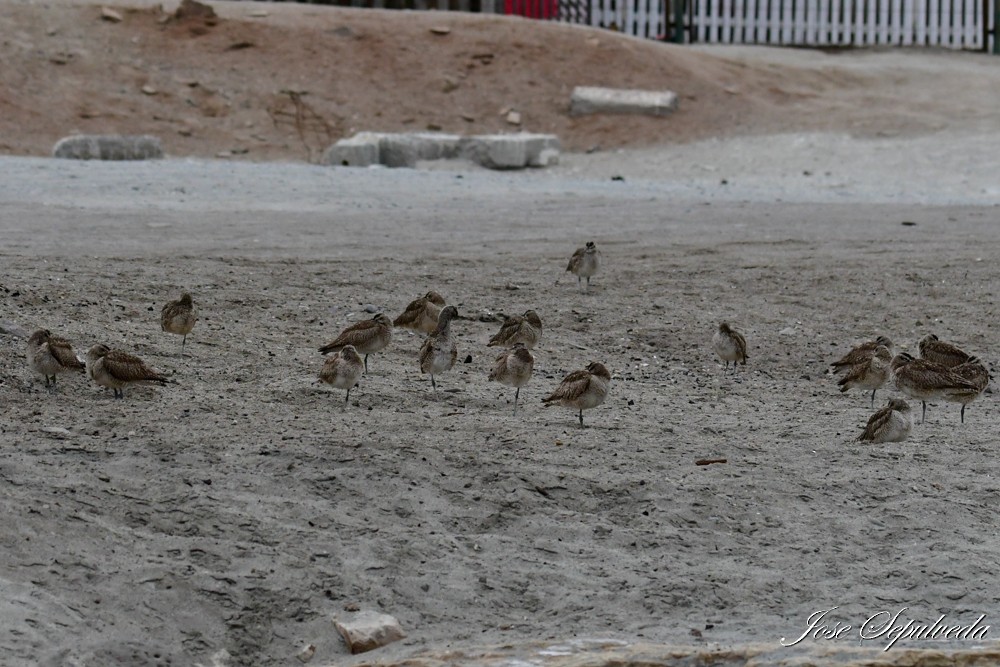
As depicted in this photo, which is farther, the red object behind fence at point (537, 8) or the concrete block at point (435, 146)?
the red object behind fence at point (537, 8)

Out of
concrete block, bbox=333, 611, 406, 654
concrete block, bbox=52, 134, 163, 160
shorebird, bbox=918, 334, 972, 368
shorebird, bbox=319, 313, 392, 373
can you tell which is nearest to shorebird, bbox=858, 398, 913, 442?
shorebird, bbox=918, 334, 972, 368

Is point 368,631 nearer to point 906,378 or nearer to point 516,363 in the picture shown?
point 516,363

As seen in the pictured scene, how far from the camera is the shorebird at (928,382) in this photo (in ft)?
36.0

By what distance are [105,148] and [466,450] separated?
16.9 m

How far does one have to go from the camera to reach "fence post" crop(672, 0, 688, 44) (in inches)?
1583

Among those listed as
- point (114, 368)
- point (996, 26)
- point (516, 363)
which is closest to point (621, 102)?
point (996, 26)

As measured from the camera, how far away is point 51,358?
9.95 metres

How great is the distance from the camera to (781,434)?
10.4m

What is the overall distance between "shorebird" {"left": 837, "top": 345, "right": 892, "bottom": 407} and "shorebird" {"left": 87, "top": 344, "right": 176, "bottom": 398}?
4.98m

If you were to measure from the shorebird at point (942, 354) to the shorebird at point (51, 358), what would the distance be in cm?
615

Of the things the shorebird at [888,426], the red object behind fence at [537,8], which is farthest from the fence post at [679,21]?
the shorebird at [888,426]
